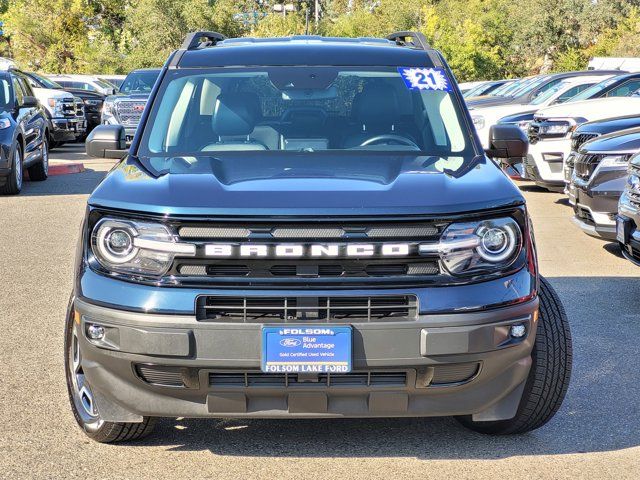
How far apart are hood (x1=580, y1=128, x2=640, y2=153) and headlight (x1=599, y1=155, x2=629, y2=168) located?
6 centimetres

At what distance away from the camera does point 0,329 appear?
22.6ft

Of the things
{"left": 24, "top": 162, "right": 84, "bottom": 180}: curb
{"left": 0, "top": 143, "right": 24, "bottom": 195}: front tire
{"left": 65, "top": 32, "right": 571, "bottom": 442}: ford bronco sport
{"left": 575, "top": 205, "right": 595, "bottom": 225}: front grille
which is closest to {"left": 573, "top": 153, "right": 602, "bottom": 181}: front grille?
{"left": 575, "top": 205, "right": 595, "bottom": 225}: front grille

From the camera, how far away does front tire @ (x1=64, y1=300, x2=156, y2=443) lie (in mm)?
4492

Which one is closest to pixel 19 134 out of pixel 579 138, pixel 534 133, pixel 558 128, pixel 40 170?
pixel 40 170

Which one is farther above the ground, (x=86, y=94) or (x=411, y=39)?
(x=411, y=39)

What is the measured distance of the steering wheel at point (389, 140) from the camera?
5.28 meters

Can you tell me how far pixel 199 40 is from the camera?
6.18 m

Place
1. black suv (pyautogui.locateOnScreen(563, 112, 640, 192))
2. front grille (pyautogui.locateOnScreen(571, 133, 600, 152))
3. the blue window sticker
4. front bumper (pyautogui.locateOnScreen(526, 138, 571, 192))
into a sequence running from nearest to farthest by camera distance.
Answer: the blue window sticker, black suv (pyautogui.locateOnScreen(563, 112, 640, 192)), front grille (pyautogui.locateOnScreen(571, 133, 600, 152)), front bumper (pyautogui.locateOnScreen(526, 138, 571, 192))

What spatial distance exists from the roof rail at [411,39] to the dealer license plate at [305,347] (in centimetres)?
248

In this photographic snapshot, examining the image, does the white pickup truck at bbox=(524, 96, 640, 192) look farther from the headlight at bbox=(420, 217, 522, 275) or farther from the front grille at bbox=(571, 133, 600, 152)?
the headlight at bbox=(420, 217, 522, 275)

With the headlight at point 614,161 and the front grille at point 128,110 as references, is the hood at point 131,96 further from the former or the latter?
the headlight at point 614,161

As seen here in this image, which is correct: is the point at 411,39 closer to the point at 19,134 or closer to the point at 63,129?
the point at 19,134

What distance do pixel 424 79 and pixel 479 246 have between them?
1714 millimetres

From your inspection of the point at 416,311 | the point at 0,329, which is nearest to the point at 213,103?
the point at 416,311
